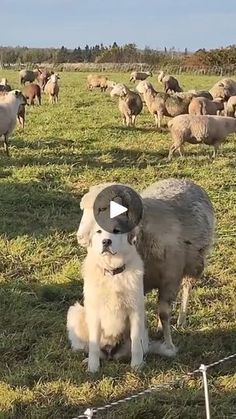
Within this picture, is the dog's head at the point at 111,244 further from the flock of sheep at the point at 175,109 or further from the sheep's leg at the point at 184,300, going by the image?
the flock of sheep at the point at 175,109

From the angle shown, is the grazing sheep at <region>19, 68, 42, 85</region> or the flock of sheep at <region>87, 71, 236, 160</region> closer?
the flock of sheep at <region>87, 71, 236, 160</region>

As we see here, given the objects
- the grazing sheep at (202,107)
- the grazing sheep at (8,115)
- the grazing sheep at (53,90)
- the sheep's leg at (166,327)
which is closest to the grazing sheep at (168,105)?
the grazing sheep at (202,107)

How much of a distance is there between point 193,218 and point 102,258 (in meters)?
1.13

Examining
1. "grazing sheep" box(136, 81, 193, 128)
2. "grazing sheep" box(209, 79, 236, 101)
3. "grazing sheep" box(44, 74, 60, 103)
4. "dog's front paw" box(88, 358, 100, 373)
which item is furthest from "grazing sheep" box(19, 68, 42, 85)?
"dog's front paw" box(88, 358, 100, 373)

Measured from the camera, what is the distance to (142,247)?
4.96 meters

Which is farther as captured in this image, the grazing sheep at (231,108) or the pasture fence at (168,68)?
the pasture fence at (168,68)

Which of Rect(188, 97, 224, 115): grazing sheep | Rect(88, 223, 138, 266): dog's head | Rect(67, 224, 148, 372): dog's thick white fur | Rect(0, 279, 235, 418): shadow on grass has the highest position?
Rect(88, 223, 138, 266): dog's head

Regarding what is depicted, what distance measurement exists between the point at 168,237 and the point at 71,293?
5.76 feet

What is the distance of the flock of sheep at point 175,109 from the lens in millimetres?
14352

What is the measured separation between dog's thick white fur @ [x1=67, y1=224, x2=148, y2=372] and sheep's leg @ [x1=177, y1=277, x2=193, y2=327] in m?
0.83

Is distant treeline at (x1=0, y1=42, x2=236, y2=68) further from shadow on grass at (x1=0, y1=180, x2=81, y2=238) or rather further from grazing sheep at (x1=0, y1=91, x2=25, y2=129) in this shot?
shadow on grass at (x1=0, y1=180, x2=81, y2=238)

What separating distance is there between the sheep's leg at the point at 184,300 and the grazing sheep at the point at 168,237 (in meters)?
0.03

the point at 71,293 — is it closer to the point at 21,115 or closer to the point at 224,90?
the point at 21,115

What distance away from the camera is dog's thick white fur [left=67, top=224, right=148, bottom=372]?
4625 millimetres
